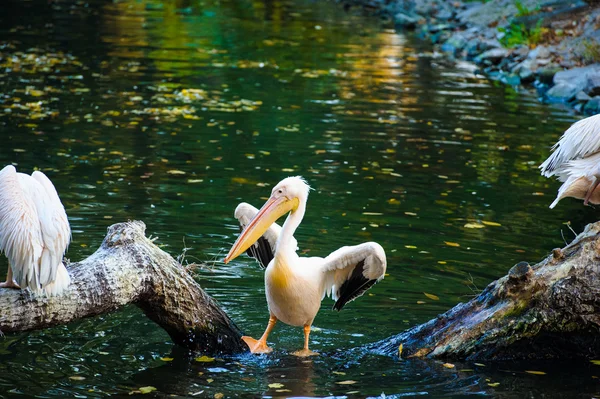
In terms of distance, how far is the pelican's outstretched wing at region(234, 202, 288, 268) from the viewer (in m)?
6.30

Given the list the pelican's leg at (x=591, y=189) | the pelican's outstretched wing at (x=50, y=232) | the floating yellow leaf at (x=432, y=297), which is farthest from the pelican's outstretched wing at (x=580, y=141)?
the pelican's outstretched wing at (x=50, y=232)

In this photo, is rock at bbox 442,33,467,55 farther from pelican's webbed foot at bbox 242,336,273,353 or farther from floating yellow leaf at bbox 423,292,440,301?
pelican's webbed foot at bbox 242,336,273,353

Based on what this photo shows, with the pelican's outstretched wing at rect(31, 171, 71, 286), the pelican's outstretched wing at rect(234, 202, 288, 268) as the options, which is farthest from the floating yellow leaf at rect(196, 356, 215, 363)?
the pelican's outstretched wing at rect(31, 171, 71, 286)

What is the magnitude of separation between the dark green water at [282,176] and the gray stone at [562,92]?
0.46 meters

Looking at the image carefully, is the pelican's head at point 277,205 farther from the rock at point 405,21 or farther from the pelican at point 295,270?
the rock at point 405,21

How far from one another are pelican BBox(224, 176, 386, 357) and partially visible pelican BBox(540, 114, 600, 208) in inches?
54.8

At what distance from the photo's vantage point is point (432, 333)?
5824 millimetres

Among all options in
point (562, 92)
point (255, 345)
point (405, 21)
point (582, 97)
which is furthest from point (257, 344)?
point (405, 21)

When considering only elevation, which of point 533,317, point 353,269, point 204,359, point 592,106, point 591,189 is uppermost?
point 591,189

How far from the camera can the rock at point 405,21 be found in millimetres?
24641

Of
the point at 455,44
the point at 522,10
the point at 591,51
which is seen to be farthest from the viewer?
the point at 522,10

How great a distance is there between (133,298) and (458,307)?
2.00m

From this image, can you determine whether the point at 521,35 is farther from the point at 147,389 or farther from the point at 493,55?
the point at 147,389

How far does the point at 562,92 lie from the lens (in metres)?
15.6
